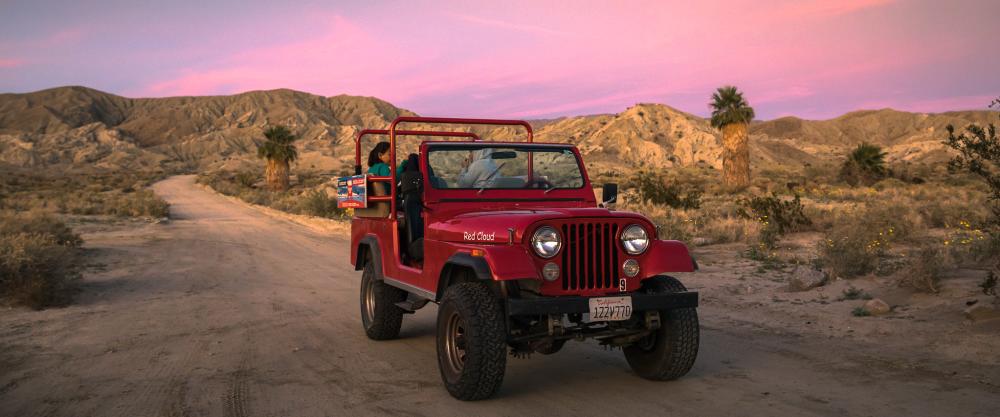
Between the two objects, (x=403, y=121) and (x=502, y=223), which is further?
(x=403, y=121)

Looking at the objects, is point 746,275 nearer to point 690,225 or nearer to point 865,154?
point 690,225

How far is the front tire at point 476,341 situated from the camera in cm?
532

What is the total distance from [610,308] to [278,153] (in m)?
58.6

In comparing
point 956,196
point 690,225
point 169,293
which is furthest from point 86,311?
point 956,196

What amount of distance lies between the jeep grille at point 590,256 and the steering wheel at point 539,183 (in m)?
1.60

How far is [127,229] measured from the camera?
81.1 ft

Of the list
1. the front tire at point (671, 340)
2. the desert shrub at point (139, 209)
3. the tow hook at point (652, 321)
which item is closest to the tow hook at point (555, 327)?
the tow hook at point (652, 321)

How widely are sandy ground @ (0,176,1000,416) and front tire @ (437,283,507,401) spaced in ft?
0.56

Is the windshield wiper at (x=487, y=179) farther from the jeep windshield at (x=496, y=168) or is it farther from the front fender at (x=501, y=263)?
the front fender at (x=501, y=263)

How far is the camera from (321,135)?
165 meters

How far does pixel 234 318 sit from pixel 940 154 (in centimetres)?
8385

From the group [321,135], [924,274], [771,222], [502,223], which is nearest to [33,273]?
[502,223]

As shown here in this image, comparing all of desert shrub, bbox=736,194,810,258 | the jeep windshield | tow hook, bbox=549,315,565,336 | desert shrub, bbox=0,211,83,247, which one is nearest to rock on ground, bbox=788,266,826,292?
desert shrub, bbox=736,194,810,258

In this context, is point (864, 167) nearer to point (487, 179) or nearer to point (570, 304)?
point (487, 179)
